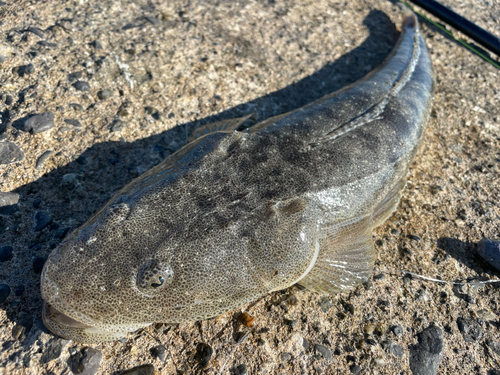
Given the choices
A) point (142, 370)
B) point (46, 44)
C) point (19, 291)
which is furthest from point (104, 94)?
point (142, 370)

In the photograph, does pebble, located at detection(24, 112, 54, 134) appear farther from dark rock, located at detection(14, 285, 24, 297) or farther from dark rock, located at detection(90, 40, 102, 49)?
dark rock, located at detection(14, 285, 24, 297)

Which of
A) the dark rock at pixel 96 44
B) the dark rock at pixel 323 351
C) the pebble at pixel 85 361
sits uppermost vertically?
the dark rock at pixel 96 44

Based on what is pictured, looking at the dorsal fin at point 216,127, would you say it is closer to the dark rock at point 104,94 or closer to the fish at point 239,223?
the fish at point 239,223

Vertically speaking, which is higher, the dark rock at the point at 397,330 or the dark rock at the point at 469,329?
the dark rock at the point at 397,330

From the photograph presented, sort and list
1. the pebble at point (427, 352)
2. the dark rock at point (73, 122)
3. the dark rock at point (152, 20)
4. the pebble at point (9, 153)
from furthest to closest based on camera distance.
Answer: the dark rock at point (152, 20) < the dark rock at point (73, 122) < the pebble at point (9, 153) < the pebble at point (427, 352)

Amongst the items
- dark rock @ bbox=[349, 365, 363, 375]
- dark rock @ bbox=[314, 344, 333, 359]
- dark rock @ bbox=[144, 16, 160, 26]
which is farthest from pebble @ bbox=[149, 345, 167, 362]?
dark rock @ bbox=[144, 16, 160, 26]

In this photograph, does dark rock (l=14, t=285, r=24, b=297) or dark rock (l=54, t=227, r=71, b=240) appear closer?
dark rock (l=14, t=285, r=24, b=297)

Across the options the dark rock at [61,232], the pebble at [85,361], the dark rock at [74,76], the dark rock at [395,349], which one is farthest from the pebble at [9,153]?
the dark rock at [395,349]
